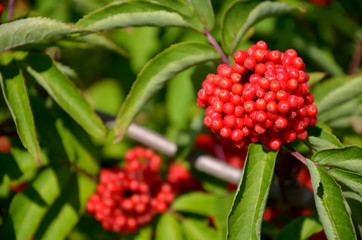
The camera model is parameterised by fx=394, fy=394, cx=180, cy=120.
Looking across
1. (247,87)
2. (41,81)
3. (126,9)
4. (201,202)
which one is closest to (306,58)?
(201,202)

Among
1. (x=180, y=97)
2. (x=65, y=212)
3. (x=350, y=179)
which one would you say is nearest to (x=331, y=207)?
(x=350, y=179)

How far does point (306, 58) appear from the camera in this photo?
266 cm

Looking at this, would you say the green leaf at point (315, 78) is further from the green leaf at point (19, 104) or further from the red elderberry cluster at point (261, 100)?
the green leaf at point (19, 104)

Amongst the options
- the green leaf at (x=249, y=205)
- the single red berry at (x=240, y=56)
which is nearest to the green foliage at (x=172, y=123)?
the green leaf at (x=249, y=205)

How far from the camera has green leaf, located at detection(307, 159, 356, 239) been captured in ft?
4.25

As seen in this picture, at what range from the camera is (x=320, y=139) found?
5.08ft

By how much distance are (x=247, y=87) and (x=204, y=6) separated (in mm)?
412

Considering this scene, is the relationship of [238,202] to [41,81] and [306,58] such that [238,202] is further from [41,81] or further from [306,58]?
[306,58]

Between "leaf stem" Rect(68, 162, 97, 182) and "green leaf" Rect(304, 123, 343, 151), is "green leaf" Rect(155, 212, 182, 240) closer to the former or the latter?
"leaf stem" Rect(68, 162, 97, 182)

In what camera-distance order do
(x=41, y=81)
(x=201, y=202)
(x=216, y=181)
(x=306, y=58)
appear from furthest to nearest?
(x=306, y=58) → (x=216, y=181) → (x=201, y=202) → (x=41, y=81)

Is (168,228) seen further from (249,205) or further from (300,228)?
(249,205)

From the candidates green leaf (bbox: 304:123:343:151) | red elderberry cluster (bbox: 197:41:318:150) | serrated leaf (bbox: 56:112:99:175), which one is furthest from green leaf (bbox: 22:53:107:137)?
green leaf (bbox: 304:123:343:151)

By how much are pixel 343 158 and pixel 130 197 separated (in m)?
1.26

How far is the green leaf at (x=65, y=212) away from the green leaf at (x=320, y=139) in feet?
3.91
